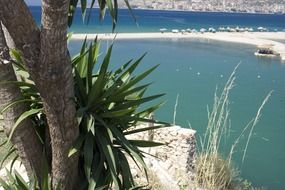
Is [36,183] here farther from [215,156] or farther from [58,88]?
[215,156]

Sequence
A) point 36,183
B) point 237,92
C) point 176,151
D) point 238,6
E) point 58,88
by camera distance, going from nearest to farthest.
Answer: point 58,88 < point 36,183 < point 176,151 < point 237,92 < point 238,6

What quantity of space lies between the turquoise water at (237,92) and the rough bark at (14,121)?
7.33m

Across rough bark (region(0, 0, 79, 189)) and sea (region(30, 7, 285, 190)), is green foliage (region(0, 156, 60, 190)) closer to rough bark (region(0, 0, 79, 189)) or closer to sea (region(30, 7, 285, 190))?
rough bark (region(0, 0, 79, 189))

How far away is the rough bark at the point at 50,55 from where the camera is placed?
2.27 m

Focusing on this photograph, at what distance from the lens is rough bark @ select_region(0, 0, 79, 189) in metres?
2.27

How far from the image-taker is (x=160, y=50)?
3700 cm

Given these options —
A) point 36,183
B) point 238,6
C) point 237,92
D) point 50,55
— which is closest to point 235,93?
point 237,92

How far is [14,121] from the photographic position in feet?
9.53

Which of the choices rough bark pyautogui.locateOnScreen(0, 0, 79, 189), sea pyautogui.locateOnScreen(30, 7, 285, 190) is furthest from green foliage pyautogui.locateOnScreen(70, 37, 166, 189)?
sea pyautogui.locateOnScreen(30, 7, 285, 190)

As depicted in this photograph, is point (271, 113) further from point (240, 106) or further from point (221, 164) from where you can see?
point (221, 164)

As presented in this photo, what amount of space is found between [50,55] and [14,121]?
2.40 feet

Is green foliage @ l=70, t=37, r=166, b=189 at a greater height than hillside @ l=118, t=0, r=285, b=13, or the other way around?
green foliage @ l=70, t=37, r=166, b=189

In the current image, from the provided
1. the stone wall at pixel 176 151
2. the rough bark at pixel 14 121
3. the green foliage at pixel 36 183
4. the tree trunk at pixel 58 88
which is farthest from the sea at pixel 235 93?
the green foliage at pixel 36 183

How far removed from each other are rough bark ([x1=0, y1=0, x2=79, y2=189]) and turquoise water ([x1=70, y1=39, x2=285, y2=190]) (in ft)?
25.0
